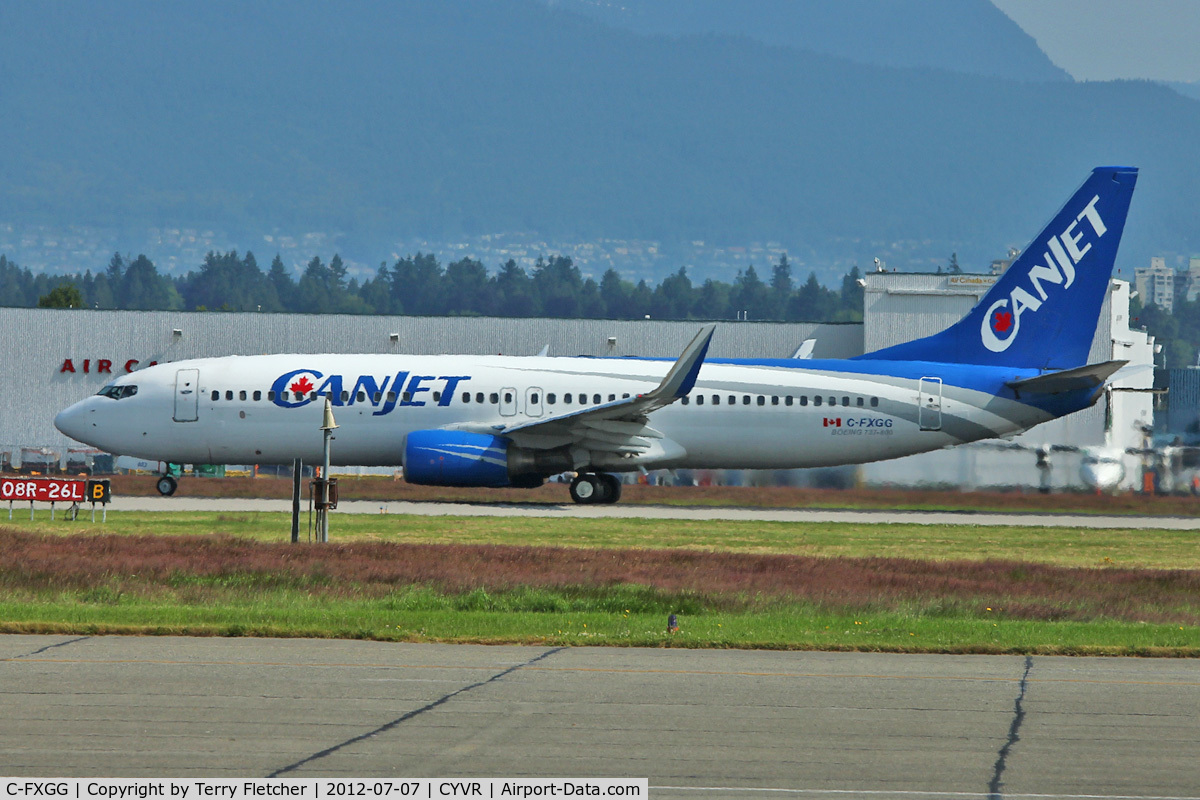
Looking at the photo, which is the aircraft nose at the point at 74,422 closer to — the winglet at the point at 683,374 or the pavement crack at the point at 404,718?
the winglet at the point at 683,374

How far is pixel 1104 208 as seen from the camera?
133ft

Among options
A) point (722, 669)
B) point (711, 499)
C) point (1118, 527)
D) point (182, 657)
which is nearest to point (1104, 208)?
point (1118, 527)

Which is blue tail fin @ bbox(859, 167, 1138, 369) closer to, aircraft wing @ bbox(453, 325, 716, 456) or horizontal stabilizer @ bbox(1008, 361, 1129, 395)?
horizontal stabilizer @ bbox(1008, 361, 1129, 395)

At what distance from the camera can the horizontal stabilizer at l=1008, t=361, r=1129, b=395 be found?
37.3 metres

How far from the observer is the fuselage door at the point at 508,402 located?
132ft

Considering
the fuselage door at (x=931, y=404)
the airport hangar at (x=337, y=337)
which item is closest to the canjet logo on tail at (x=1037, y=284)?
the fuselage door at (x=931, y=404)

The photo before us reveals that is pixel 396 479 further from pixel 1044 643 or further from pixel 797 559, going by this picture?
pixel 1044 643

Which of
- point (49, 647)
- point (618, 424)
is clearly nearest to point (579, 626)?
point (49, 647)

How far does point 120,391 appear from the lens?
40.9m

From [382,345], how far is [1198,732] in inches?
2117

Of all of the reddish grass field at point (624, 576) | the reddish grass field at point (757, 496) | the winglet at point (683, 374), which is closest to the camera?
the reddish grass field at point (624, 576)

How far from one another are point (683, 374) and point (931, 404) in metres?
7.74

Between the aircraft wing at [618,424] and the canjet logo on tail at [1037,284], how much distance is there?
9061mm
